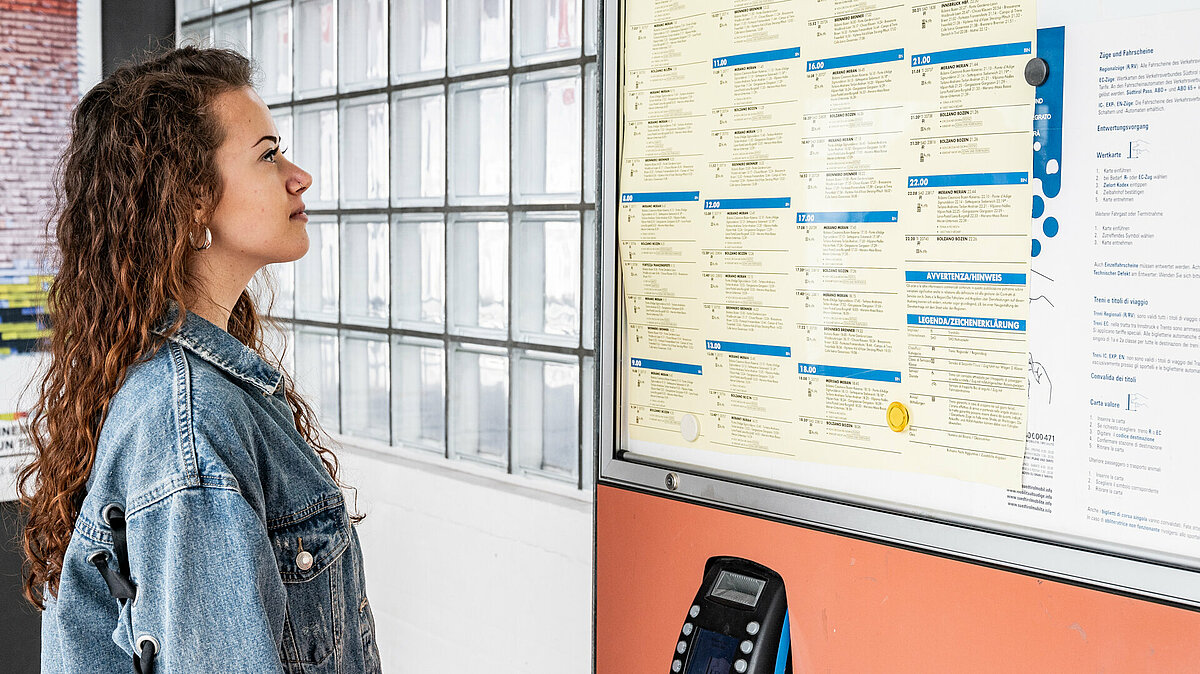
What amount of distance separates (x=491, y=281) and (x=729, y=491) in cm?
119

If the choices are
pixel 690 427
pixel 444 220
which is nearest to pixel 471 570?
pixel 444 220

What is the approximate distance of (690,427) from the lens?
1498 mm

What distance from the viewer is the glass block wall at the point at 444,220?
7.54 feet

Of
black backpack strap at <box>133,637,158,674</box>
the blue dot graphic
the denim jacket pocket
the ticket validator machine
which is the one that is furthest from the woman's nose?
the blue dot graphic

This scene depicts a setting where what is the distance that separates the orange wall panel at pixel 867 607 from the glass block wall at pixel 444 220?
0.69 m

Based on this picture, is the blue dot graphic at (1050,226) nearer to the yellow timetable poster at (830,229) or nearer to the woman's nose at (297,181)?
the yellow timetable poster at (830,229)

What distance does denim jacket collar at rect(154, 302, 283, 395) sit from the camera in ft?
4.30

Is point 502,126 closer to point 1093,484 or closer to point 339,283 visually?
point 339,283

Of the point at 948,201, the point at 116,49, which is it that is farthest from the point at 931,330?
the point at 116,49

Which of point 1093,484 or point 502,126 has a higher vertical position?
point 502,126

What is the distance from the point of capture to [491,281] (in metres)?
2.48

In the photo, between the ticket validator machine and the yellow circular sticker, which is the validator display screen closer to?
the ticket validator machine

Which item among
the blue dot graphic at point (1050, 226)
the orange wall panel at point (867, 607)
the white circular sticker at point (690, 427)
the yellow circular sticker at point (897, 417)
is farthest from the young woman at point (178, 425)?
the blue dot graphic at point (1050, 226)

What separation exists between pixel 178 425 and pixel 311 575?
29 cm
